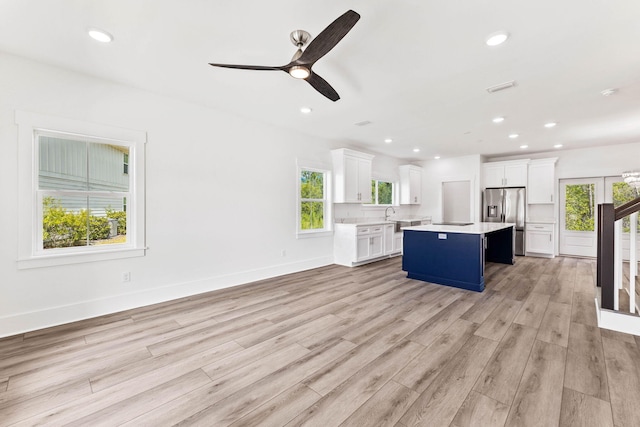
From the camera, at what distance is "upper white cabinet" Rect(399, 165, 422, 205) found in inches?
306

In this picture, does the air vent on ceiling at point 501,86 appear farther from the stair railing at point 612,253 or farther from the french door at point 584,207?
the french door at point 584,207

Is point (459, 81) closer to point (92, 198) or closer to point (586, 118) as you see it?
point (586, 118)

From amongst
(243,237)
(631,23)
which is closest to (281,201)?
(243,237)

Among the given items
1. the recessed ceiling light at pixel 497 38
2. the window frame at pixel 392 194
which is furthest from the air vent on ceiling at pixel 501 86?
the window frame at pixel 392 194

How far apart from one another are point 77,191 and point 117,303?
1.37 metres

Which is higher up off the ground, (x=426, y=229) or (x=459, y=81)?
(x=459, y=81)

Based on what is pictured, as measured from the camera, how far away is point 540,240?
6.65 meters

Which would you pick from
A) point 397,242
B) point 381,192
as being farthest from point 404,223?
point 381,192

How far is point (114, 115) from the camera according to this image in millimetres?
3203

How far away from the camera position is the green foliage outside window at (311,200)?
17.7 feet

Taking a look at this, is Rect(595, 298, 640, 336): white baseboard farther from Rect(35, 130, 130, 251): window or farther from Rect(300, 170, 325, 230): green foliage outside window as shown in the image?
Rect(35, 130, 130, 251): window

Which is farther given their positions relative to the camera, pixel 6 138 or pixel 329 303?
pixel 329 303

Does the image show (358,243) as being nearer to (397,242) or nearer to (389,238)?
(389,238)

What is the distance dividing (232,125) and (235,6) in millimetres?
2389
